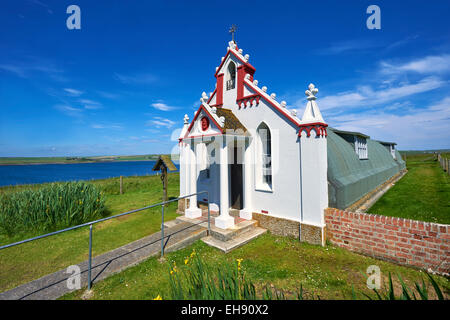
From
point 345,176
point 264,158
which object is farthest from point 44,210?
point 345,176

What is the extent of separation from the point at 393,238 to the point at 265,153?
5040mm

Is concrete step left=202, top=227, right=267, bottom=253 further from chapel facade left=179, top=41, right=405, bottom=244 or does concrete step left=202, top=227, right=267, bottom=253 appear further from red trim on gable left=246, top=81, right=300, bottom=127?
red trim on gable left=246, top=81, right=300, bottom=127

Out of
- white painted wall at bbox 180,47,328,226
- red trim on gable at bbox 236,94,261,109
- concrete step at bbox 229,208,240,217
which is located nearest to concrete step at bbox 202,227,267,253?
white painted wall at bbox 180,47,328,226

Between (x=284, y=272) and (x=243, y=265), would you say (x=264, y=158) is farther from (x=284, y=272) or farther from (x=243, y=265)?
(x=284, y=272)

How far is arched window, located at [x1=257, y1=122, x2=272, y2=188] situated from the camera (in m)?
8.83

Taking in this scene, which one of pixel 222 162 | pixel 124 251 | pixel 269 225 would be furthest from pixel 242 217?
pixel 124 251

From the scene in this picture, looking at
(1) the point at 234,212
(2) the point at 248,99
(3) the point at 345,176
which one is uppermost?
(2) the point at 248,99

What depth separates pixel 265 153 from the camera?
29.3 feet

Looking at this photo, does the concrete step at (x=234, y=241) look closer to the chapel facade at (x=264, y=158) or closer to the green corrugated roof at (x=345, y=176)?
the chapel facade at (x=264, y=158)

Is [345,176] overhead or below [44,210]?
overhead

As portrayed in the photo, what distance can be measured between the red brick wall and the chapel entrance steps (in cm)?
278
